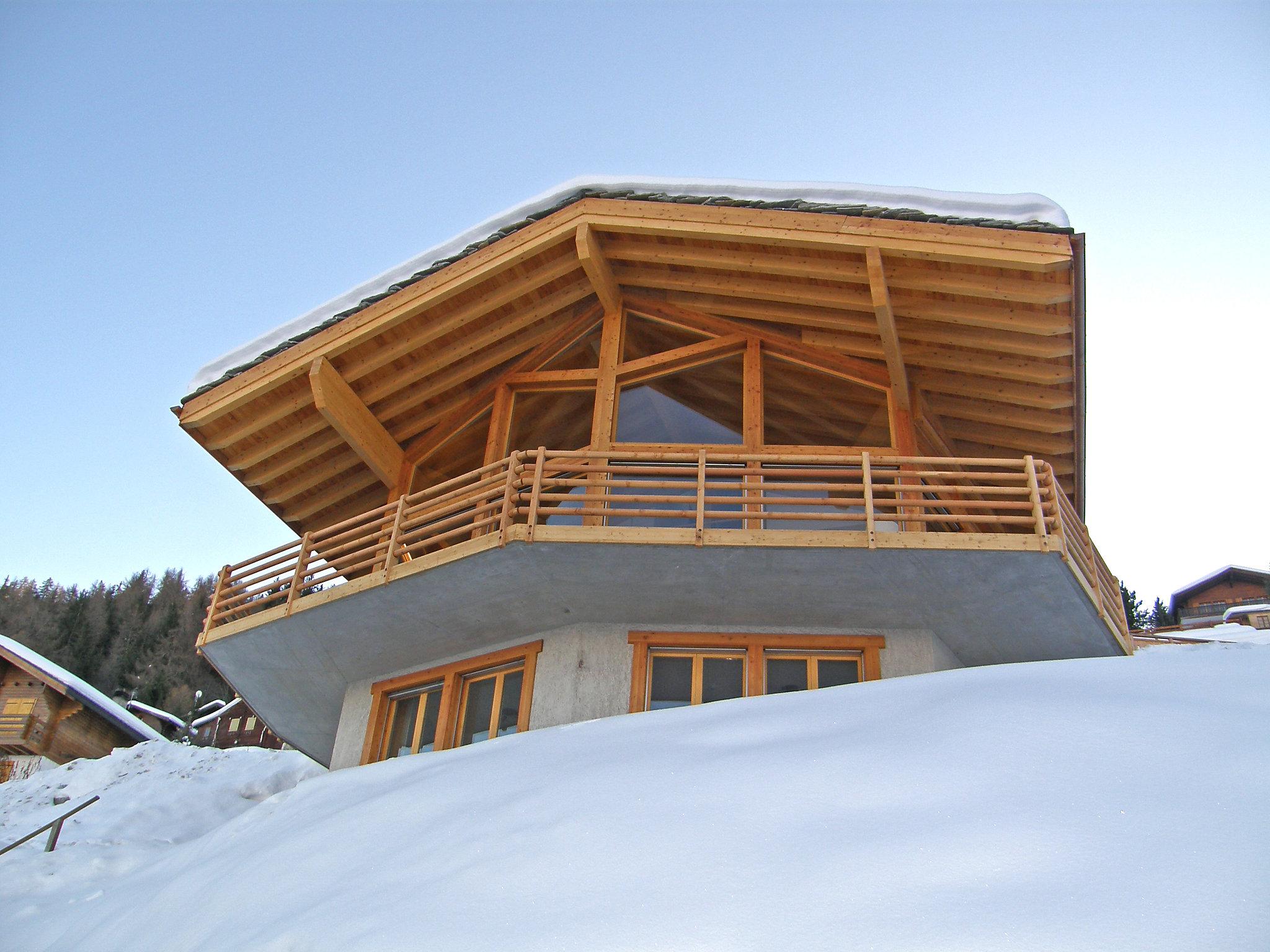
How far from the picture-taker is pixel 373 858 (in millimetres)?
5707

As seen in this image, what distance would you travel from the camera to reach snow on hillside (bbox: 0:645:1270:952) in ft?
11.9

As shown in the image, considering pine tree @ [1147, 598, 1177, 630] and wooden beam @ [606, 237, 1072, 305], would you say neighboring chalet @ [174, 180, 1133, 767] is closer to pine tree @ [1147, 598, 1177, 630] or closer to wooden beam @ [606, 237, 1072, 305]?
wooden beam @ [606, 237, 1072, 305]

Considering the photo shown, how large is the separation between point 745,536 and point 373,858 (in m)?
5.20

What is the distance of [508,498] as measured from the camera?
10422mm

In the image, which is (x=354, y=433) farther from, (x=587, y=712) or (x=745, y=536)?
(x=745, y=536)

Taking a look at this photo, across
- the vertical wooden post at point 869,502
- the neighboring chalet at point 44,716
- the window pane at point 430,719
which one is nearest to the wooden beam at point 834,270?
the vertical wooden post at point 869,502

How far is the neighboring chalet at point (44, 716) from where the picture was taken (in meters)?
29.5

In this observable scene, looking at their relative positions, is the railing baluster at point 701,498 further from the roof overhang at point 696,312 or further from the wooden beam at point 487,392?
the wooden beam at point 487,392

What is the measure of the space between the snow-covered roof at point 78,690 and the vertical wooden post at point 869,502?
26423 millimetres

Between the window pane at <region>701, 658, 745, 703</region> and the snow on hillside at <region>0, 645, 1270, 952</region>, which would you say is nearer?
the snow on hillside at <region>0, 645, 1270, 952</region>

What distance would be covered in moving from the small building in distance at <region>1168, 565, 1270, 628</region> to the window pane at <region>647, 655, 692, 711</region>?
1174 inches

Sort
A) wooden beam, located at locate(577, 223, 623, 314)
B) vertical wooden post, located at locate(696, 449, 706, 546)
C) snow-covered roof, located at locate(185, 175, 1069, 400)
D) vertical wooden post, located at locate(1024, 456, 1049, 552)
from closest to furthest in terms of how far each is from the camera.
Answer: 1. vertical wooden post, located at locate(1024, 456, 1049, 552)
2. vertical wooden post, located at locate(696, 449, 706, 546)
3. snow-covered roof, located at locate(185, 175, 1069, 400)
4. wooden beam, located at locate(577, 223, 623, 314)

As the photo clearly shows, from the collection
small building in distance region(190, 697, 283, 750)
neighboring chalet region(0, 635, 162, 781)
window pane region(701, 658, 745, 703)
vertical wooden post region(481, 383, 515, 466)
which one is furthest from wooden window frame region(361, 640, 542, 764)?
small building in distance region(190, 697, 283, 750)

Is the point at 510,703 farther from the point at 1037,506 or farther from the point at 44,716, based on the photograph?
the point at 44,716
